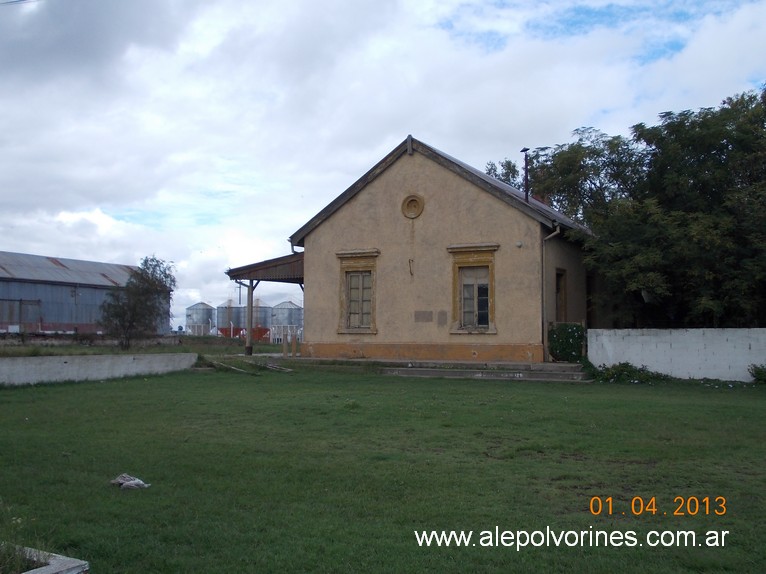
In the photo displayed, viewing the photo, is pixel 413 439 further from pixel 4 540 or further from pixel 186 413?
pixel 4 540

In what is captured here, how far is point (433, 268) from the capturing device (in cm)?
2253

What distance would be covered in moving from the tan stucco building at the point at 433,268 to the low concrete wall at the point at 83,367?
5746 mm

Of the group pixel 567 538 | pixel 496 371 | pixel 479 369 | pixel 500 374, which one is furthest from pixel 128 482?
pixel 479 369

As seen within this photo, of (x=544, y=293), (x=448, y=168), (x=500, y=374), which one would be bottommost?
(x=500, y=374)

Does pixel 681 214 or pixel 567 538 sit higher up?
pixel 681 214

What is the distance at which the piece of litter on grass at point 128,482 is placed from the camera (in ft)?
22.2

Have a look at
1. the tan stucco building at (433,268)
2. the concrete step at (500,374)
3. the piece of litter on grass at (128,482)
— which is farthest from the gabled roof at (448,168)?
the piece of litter on grass at (128,482)

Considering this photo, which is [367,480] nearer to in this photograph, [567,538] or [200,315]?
[567,538]

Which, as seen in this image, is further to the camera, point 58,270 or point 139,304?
point 58,270

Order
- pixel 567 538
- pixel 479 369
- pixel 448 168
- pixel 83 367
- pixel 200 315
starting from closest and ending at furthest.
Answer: pixel 567 538 → pixel 83 367 → pixel 479 369 → pixel 448 168 → pixel 200 315

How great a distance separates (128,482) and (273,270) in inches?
768

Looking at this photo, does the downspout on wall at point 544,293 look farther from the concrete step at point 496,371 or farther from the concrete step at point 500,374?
the concrete step at point 500,374

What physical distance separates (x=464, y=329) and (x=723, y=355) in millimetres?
7168

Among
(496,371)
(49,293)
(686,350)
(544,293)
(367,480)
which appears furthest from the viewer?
(49,293)
